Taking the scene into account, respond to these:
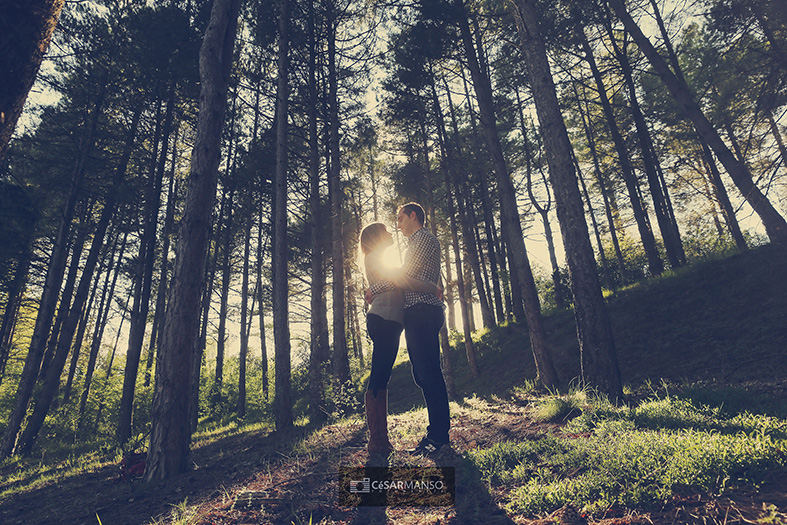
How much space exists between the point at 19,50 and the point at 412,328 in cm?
319

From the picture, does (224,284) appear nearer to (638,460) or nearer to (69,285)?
(69,285)

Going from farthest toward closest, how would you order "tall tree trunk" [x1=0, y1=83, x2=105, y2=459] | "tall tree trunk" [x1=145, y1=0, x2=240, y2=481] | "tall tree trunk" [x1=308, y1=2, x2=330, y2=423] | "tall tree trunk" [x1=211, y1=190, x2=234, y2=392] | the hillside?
"tall tree trunk" [x1=211, y1=190, x2=234, y2=392] < "tall tree trunk" [x1=0, y1=83, x2=105, y2=459] < "tall tree trunk" [x1=308, y1=2, x2=330, y2=423] < "tall tree trunk" [x1=145, y1=0, x2=240, y2=481] < the hillside

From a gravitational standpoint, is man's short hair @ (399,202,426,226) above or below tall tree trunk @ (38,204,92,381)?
below

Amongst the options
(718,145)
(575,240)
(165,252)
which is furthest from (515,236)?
(165,252)

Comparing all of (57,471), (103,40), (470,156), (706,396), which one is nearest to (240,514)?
(706,396)

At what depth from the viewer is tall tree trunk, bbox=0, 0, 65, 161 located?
2.11 metres

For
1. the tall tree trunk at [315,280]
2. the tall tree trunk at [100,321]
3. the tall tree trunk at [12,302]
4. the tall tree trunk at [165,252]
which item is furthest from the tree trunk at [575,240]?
the tall tree trunk at [100,321]

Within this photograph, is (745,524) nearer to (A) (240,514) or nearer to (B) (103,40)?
(A) (240,514)

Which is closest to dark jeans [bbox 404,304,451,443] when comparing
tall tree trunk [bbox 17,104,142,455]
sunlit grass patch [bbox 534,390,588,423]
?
sunlit grass patch [bbox 534,390,588,423]

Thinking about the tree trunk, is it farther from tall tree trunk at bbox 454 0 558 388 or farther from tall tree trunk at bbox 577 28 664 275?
tall tree trunk at bbox 577 28 664 275

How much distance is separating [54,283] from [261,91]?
8.50 metres

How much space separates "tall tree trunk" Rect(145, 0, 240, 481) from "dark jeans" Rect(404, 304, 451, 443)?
3271mm

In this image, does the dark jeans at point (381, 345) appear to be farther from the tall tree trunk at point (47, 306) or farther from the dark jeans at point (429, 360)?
the tall tree trunk at point (47, 306)

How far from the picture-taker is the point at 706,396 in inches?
145
